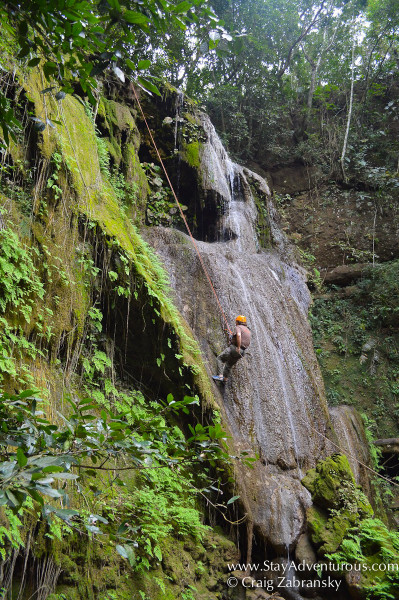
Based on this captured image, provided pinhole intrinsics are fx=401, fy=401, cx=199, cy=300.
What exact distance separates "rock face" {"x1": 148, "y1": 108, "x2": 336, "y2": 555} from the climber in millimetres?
196

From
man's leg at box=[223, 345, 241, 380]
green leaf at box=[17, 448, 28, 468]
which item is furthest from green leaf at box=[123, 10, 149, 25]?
man's leg at box=[223, 345, 241, 380]

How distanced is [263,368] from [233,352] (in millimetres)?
1237

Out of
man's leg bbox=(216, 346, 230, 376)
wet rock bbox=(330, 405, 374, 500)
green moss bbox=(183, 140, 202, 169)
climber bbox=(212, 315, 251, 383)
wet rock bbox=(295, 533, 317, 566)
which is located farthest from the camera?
green moss bbox=(183, 140, 202, 169)

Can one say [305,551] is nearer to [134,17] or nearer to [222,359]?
[222,359]

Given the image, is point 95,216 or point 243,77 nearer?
point 95,216

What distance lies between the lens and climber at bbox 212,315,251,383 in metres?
6.98

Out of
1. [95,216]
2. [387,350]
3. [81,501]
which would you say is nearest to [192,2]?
[95,216]

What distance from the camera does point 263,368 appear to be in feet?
26.2

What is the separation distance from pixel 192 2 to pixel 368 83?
777 inches

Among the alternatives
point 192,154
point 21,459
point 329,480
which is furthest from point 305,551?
point 192,154

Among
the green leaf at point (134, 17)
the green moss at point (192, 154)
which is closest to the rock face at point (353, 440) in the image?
the green moss at point (192, 154)

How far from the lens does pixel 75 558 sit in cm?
377

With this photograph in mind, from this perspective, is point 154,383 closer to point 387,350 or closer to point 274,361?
point 274,361

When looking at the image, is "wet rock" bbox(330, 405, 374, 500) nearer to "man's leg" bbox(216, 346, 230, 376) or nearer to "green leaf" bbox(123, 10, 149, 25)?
"man's leg" bbox(216, 346, 230, 376)
